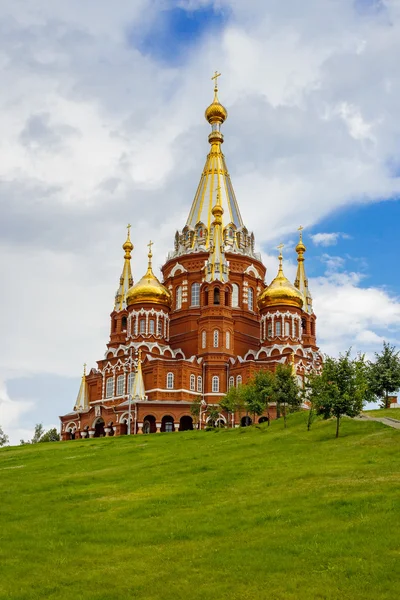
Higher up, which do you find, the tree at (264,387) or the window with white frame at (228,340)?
the window with white frame at (228,340)

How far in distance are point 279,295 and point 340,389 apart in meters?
29.2

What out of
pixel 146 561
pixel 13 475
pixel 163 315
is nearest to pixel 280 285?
pixel 163 315

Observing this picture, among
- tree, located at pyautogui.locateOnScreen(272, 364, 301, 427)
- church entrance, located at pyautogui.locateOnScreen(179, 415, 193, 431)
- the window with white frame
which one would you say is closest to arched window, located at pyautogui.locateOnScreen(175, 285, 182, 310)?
the window with white frame

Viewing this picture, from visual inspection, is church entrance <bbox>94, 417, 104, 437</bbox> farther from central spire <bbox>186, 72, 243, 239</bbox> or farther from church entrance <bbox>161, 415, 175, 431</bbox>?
central spire <bbox>186, 72, 243, 239</bbox>

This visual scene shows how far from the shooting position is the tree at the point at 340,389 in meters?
32.7

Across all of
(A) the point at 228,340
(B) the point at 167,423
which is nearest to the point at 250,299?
(A) the point at 228,340

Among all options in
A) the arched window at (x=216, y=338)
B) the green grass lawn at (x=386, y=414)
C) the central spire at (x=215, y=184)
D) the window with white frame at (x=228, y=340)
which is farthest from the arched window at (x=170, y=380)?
the green grass lawn at (x=386, y=414)

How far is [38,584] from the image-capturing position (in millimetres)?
14344

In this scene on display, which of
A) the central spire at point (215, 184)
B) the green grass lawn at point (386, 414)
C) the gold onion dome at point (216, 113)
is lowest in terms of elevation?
the green grass lawn at point (386, 414)

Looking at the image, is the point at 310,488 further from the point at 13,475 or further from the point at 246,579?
the point at 13,475

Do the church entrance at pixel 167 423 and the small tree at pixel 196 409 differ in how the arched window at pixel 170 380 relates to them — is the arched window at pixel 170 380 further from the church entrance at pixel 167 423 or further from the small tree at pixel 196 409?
the small tree at pixel 196 409

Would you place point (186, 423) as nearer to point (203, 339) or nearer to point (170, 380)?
point (170, 380)

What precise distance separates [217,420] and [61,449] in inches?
Answer: 656

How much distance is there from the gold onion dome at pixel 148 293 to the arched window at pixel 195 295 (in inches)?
86.9
